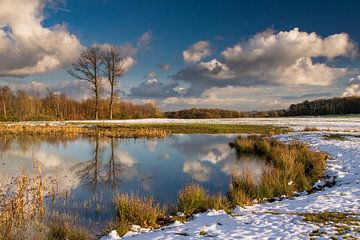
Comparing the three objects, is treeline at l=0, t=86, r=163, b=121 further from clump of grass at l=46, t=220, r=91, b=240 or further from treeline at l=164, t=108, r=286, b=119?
clump of grass at l=46, t=220, r=91, b=240

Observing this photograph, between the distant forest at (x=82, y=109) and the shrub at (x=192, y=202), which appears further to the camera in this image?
the distant forest at (x=82, y=109)

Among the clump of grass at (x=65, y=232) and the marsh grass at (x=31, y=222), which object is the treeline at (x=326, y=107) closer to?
the marsh grass at (x=31, y=222)

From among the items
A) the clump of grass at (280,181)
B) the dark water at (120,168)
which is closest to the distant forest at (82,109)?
the dark water at (120,168)

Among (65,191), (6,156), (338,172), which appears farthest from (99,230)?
(6,156)

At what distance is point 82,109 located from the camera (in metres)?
87.2

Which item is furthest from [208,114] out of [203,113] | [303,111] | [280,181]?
[280,181]

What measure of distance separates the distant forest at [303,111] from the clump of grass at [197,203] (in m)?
88.8

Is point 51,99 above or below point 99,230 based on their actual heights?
above

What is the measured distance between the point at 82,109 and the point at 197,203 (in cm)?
8142

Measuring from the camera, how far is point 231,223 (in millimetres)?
8375

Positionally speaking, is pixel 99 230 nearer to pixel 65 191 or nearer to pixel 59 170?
pixel 65 191

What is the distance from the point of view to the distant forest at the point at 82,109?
7444 centimetres

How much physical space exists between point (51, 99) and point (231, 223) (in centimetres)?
9152

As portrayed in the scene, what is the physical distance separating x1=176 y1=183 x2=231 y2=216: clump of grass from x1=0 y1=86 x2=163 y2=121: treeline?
6397 centimetres
